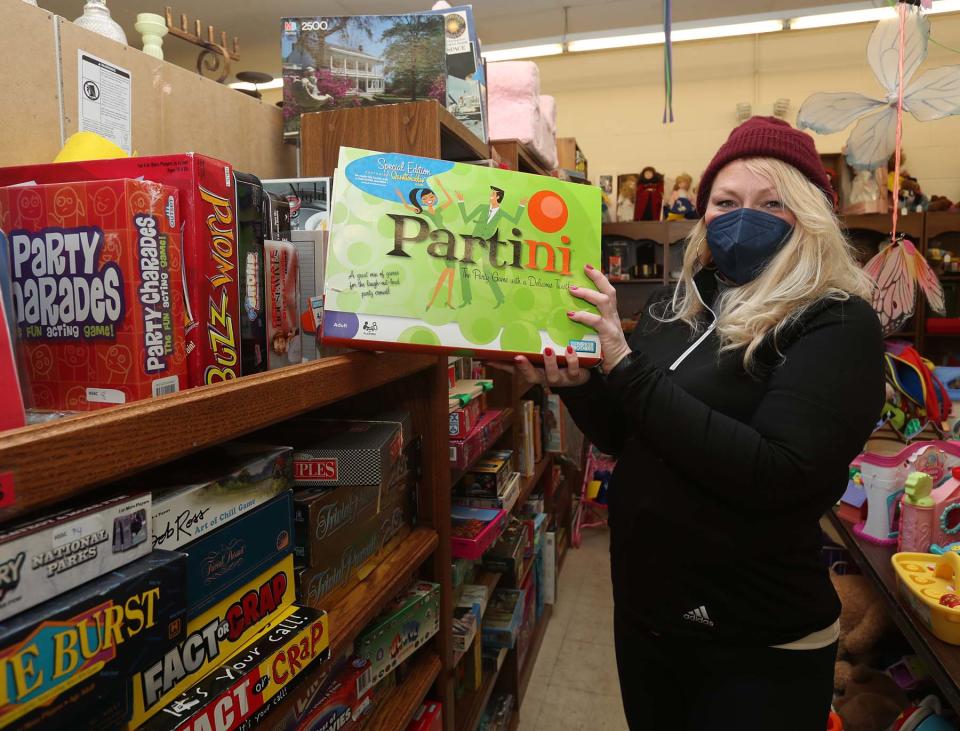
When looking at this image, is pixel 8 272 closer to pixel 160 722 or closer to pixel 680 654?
pixel 160 722

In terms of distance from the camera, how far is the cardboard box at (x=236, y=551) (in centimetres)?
71

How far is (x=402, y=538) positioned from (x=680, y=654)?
0.62 m

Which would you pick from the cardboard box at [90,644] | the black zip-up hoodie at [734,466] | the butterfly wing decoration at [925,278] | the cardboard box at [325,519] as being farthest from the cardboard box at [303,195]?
the butterfly wing decoration at [925,278]

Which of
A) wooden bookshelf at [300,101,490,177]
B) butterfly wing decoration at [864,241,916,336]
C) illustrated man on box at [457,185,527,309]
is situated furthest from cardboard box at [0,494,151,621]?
butterfly wing decoration at [864,241,916,336]

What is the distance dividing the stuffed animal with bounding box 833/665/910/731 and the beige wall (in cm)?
447

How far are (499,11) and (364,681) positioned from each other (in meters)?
5.47

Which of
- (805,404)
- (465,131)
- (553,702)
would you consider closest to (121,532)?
(805,404)

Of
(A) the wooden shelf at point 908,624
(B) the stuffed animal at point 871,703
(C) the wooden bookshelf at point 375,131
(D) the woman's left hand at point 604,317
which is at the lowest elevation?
(B) the stuffed animal at point 871,703

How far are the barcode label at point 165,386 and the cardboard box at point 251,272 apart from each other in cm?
12

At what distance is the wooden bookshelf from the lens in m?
1.34

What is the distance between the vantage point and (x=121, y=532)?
0.59 metres

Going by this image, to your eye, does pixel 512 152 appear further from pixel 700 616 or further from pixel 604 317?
pixel 700 616

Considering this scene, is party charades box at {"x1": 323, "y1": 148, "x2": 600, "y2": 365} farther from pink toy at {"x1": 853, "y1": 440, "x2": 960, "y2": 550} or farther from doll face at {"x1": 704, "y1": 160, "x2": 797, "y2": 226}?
pink toy at {"x1": 853, "y1": 440, "x2": 960, "y2": 550}

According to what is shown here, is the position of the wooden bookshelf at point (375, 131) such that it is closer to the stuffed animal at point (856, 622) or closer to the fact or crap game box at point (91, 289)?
the fact or crap game box at point (91, 289)
